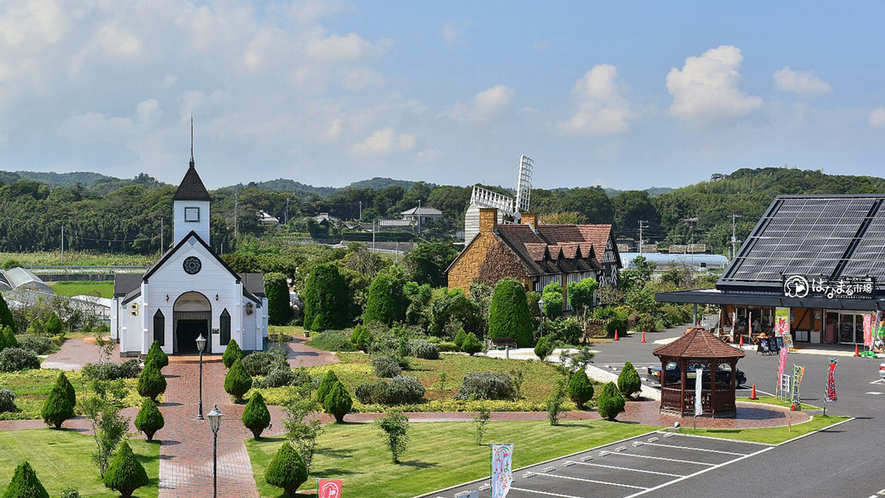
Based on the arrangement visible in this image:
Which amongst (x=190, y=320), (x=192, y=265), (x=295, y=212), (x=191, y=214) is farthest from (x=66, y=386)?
(x=295, y=212)

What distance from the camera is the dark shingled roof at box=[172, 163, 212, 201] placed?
51.4 meters

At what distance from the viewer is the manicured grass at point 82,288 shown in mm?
80744

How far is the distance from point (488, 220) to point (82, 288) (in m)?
40.4

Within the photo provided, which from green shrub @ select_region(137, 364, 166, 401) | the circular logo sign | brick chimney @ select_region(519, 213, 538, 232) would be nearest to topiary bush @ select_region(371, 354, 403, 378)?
green shrub @ select_region(137, 364, 166, 401)

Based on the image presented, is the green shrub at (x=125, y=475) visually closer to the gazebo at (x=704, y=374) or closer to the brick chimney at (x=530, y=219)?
the gazebo at (x=704, y=374)

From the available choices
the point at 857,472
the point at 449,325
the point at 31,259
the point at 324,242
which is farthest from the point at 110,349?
the point at 324,242

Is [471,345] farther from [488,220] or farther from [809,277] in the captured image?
[809,277]

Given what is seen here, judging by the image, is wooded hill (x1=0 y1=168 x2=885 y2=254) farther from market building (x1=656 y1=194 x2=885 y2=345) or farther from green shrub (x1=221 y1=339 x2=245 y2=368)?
green shrub (x1=221 y1=339 x2=245 y2=368)

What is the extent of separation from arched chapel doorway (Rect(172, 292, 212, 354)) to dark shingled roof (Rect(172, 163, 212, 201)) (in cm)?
567

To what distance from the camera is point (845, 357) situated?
47.2 m

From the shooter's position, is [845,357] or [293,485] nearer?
[293,485]

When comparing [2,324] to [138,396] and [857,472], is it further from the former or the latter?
[857,472]

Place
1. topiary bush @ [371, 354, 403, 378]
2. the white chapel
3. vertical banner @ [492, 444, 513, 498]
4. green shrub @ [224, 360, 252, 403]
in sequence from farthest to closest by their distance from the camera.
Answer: the white chapel
topiary bush @ [371, 354, 403, 378]
green shrub @ [224, 360, 252, 403]
vertical banner @ [492, 444, 513, 498]

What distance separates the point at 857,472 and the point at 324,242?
122388mm
